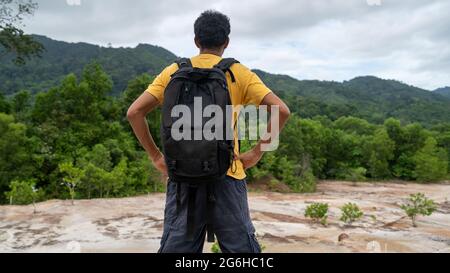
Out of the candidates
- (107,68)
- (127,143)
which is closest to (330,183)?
(127,143)

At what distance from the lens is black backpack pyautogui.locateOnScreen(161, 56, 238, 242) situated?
5.21ft

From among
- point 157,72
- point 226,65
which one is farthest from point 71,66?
point 226,65

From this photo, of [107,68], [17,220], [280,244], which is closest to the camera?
[280,244]

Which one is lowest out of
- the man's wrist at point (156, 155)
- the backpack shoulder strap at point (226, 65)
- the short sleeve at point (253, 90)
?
the man's wrist at point (156, 155)

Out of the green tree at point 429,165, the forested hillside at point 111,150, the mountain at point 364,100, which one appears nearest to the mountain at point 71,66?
the forested hillside at point 111,150

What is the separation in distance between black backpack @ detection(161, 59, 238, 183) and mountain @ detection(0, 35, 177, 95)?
29321 millimetres

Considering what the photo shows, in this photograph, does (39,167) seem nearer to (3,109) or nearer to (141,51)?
(3,109)

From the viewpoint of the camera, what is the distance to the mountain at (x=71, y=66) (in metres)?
35.1

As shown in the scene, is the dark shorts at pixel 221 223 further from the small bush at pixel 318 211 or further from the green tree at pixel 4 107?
the green tree at pixel 4 107

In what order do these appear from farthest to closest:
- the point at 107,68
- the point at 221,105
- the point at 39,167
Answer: the point at 107,68 < the point at 39,167 < the point at 221,105

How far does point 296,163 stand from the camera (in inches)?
851

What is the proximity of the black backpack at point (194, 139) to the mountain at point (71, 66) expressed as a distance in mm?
29323

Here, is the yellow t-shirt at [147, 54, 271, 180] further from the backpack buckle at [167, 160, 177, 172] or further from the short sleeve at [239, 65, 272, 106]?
the backpack buckle at [167, 160, 177, 172]
